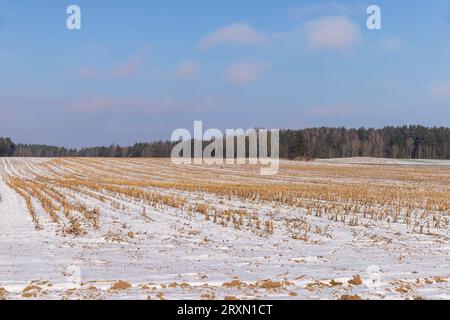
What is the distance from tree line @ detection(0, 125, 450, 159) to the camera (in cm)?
11844

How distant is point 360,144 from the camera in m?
148

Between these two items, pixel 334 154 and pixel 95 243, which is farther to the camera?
pixel 334 154

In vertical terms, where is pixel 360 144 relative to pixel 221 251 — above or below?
above

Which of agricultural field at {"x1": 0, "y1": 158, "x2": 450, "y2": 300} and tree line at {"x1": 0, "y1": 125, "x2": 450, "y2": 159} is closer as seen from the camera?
agricultural field at {"x1": 0, "y1": 158, "x2": 450, "y2": 300}

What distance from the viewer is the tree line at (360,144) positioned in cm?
11844

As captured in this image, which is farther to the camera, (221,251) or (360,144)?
(360,144)

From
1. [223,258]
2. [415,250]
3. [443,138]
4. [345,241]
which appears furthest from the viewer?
[443,138]

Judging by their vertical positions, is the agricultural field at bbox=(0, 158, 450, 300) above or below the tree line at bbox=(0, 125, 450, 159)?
below

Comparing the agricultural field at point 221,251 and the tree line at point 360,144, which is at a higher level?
the tree line at point 360,144
